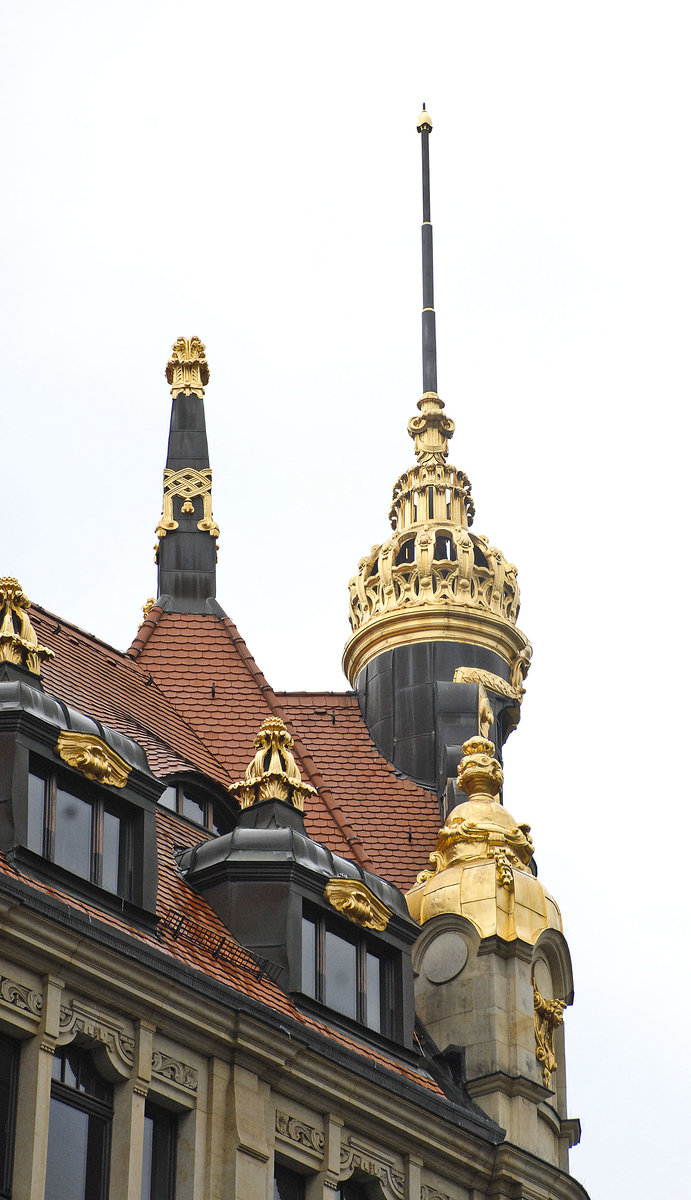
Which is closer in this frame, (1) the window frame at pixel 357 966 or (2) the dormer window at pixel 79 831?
(2) the dormer window at pixel 79 831

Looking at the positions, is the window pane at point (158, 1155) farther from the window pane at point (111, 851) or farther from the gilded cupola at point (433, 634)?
the gilded cupola at point (433, 634)

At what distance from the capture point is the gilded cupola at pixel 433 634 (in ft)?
177

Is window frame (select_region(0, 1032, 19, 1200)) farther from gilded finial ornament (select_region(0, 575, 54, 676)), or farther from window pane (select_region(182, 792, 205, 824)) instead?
window pane (select_region(182, 792, 205, 824))

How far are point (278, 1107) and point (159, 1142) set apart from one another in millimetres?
2215

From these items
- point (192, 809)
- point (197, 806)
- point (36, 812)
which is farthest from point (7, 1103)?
point (197, 806)

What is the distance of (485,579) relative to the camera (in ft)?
181

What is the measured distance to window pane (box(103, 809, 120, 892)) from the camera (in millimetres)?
40344

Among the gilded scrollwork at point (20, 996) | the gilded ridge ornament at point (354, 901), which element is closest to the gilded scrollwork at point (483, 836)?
the gilded ridge ornament at point (354, 901)

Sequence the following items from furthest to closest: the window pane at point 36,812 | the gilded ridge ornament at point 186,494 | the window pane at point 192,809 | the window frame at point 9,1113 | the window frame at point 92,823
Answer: the gilded ridge ornament at point 186,494 < the window pane at point 192,809 < the window frame at point 92,823 < the window pane at point 36,812 < the window frame at point 9,1113

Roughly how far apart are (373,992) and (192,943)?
3865mm

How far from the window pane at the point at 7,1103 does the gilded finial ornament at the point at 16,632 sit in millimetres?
6969

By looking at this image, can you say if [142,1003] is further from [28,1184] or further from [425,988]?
[425,988]

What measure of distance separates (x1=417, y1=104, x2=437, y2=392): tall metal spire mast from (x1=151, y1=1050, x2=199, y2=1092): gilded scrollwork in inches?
913

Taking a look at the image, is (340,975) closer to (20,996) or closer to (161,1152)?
(161,1152)
